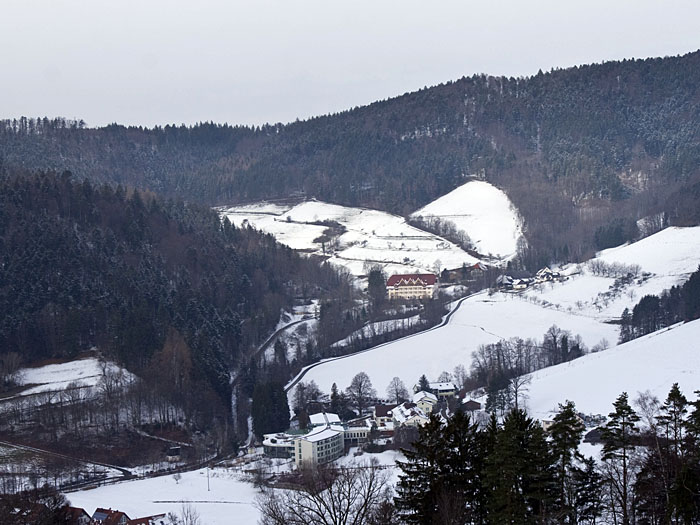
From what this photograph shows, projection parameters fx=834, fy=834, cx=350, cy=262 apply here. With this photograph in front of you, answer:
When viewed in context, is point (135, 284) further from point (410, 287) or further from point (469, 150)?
point (469, 150)

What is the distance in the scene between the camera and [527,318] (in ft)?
215

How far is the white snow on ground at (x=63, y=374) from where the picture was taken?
1885 inches

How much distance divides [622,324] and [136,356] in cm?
3315

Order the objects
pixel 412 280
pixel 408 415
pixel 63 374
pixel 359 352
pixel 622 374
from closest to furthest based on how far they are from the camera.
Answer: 1. pixel 622 374
2. pixel 408 415
3. pixel 63 374
4. pixel 359 352
5. pixel 412 280

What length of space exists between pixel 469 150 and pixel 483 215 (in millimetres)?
34871

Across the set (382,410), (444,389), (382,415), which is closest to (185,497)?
(382,415)

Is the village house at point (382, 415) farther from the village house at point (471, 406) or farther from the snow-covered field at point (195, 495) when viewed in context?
the snow-covered field at point (195, 495)

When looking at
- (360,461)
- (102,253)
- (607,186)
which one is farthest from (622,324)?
(607,186)

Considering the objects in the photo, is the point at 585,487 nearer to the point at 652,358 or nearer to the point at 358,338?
the point at 652,358

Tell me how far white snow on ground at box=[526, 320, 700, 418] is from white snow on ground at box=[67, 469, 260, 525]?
1488 centimetres

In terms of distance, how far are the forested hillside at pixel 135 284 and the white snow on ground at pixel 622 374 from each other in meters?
19.7

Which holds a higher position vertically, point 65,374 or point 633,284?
point 633,284

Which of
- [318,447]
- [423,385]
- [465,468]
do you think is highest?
[465,468]

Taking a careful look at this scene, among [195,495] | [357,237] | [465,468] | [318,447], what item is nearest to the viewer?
[465,468]
